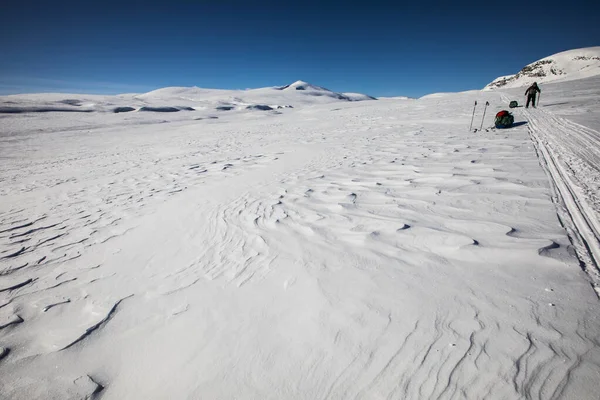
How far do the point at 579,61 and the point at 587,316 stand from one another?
304 feet

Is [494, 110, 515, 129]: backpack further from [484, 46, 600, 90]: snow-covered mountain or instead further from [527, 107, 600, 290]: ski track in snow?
[484, 46, 600, 90]: snow-covered mountain

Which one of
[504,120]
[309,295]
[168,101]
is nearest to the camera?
[309,295]

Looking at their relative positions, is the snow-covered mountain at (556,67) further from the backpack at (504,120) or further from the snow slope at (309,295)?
the snow slope at (309,295)

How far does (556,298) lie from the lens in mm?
1987

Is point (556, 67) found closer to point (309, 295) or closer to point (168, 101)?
point (168, 101)

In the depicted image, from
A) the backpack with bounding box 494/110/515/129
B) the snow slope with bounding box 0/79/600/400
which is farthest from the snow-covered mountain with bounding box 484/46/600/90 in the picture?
the snow slope with bounding box 0/79/600/400

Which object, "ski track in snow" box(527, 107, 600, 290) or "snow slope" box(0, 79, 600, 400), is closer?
"snow slope" box(0, 79, 600, 400)

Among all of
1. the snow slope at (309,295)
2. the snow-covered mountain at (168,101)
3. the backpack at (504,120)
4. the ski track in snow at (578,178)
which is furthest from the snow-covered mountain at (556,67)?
the snow slope at (309,295)

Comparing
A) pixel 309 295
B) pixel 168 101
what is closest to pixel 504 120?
pixel 309 295

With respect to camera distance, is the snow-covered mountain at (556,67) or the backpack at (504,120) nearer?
the backpack at (504,120)

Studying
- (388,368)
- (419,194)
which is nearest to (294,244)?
(388,368)

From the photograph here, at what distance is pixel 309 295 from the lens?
2.40 metres

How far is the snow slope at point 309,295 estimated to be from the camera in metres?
1.71

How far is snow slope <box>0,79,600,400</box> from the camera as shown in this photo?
5.60ft
